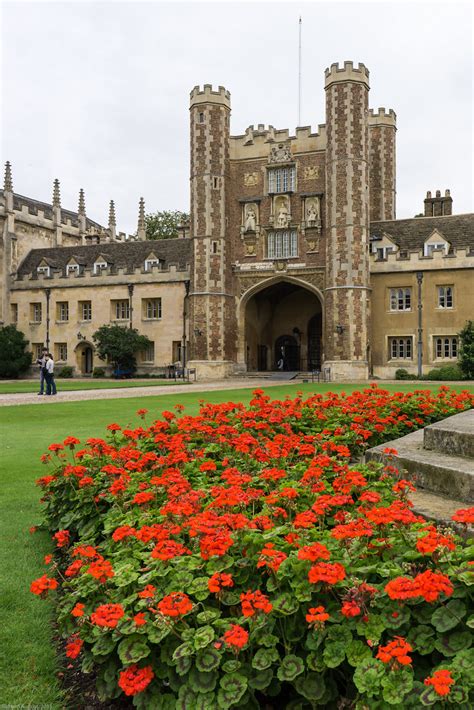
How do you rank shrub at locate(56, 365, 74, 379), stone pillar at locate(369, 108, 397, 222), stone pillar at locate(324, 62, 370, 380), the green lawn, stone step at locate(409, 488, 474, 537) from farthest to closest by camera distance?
shrub at locate(56, 365, 74, 379) < stone pillar at locate(369, 108, 397, 222) < stone pillar at locate(324, 62, 370, 380) < the green lawn < stone step at locate(409, 488, 474, 537)

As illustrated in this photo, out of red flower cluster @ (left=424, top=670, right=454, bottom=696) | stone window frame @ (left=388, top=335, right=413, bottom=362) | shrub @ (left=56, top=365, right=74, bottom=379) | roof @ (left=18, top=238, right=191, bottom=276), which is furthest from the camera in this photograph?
roof @ (left=18, top=238, right=191, bottom=276)

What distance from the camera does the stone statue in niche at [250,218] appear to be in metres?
37.2

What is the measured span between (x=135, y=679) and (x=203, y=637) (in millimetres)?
300

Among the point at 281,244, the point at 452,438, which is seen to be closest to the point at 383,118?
the point at 281,244

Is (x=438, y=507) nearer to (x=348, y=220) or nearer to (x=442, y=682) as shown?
(x=442, y=682)

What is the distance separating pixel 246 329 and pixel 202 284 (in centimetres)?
453

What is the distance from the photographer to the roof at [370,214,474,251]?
36.2 m

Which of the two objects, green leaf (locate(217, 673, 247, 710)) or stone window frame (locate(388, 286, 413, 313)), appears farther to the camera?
stone window frame (locate(388, 286, 413, 313))

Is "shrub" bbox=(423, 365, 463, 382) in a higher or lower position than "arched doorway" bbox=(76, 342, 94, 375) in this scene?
lower

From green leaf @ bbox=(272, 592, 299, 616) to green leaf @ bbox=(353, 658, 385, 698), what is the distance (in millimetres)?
355

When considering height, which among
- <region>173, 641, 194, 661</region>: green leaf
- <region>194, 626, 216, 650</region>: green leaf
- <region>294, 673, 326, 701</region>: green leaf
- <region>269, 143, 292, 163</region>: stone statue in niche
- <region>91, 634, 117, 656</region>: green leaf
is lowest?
<region>294, 673, 326, 701</region>: green leaf

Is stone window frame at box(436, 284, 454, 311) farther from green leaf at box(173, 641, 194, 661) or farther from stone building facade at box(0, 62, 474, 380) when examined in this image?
green leaf at box(173, 641, 194, 661)

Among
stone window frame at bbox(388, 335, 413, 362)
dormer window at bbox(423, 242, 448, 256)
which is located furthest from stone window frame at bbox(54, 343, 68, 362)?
dormer window at bbox(423, 242, 448, 256)

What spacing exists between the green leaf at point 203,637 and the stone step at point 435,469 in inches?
99.0
